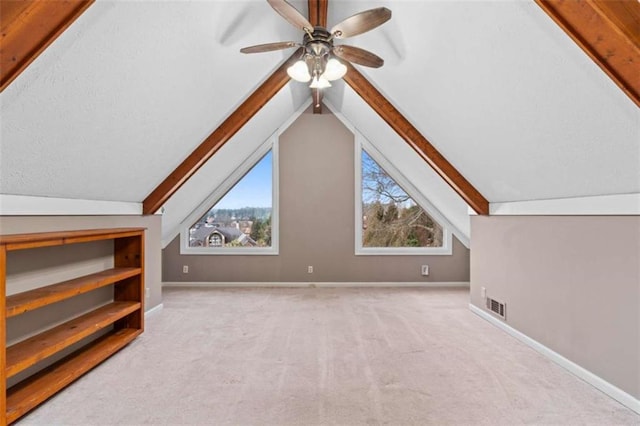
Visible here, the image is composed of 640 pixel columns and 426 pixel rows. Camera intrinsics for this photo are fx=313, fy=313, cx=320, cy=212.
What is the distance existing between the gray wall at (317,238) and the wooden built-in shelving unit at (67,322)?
2.10 m

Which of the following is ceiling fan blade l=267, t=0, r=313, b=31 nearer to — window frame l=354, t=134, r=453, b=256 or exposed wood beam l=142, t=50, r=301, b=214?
exposed wood beam l=142, t=50, r=301, b=214

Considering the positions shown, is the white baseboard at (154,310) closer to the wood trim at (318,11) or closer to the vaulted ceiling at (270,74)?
the vaulted ceiling at (270,74)

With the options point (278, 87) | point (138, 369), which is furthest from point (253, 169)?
point (138, 369)

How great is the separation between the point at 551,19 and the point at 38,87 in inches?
99.1

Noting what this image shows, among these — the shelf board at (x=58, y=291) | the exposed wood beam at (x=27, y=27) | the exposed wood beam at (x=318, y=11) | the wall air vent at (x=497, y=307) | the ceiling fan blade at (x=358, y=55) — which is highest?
the exposed wood beam at (x=318, y=11)

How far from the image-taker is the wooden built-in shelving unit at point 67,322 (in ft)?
5.61

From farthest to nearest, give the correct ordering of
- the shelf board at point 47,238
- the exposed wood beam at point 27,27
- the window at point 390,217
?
the window at point 390,217 → the shelf board at point 47,238 → the exposed wood beam at point 27,27

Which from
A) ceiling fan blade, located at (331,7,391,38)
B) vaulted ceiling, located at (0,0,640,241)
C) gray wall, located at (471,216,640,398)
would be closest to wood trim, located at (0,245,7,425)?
vaulted ceiling, located at (0,0,640,241)

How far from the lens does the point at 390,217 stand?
16.9 feet

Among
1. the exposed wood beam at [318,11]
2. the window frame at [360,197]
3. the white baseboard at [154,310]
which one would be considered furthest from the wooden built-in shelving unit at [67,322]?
the window frame at [360,197]

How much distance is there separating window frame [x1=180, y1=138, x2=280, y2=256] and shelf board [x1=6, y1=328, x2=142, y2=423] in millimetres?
2335

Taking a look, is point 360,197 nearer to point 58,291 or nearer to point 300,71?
point 300,71

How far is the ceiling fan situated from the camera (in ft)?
6.07

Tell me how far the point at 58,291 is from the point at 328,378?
6.27 ft
